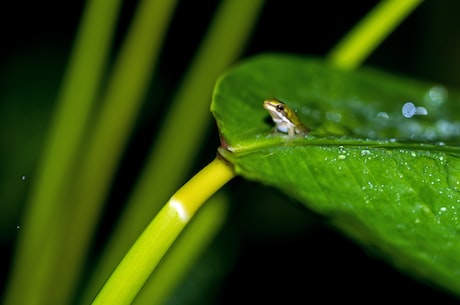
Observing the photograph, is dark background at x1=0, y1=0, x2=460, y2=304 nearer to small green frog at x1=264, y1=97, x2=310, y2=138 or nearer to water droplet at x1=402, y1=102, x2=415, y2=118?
small green frog at x1=264, y1=97, x2=310, y2=138

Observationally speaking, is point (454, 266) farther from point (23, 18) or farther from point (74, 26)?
point (74, 26)

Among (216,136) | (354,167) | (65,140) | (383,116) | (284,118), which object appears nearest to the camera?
(354,167)

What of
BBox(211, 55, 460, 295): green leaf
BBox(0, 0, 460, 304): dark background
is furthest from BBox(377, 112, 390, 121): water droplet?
BBox(0, 0, 460, 304): dark background

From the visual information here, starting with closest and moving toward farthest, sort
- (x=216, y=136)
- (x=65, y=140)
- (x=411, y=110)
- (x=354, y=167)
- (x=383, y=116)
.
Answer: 1. (x=354, y=167)
2. (x=65, y=140)
3. (x=383, y=116)
4. (x=411, y=110)
5. (x=216, y=136)

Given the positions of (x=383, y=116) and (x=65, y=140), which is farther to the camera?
(x=383, y=116)

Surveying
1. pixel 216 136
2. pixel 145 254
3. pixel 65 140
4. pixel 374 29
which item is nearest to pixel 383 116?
pixel 374 29


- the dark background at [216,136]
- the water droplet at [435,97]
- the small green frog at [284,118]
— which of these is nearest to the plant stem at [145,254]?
the small green frog at [284,118]

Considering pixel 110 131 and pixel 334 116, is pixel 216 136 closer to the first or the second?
pixel 110 131
